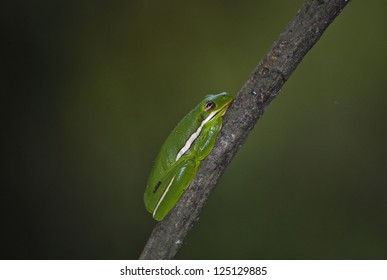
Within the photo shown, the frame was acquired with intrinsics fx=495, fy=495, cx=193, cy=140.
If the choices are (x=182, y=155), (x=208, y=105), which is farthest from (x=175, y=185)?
(x=208, y=105)

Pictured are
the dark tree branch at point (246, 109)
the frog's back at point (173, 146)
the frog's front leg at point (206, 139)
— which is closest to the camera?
the dark tree branch at point (246, 109)

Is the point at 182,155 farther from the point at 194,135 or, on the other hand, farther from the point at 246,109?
the point at 246,109

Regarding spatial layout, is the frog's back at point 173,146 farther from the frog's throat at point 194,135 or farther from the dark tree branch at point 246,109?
the dark tree branch at point 246,109

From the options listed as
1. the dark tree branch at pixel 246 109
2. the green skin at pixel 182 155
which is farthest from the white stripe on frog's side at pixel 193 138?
the dark tree branch at pixel 246 109

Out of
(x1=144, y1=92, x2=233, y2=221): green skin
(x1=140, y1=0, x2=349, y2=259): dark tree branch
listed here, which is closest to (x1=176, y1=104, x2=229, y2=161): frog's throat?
A: (x1=144, y1=92, x2=233, y2=221): green skin

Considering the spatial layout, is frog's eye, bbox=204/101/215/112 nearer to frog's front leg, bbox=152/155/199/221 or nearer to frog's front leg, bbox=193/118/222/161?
frog's front leg, bbox=193/118/222/161

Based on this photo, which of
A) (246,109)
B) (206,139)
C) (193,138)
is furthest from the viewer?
(193,138)
